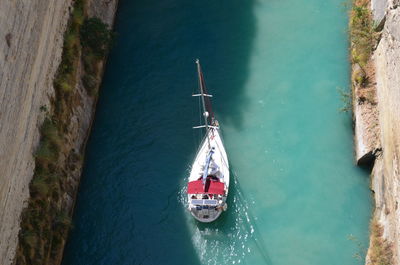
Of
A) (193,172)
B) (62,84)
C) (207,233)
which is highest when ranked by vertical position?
(62,84)

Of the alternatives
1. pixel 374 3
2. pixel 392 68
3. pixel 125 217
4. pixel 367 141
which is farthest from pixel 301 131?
pixel 125 217

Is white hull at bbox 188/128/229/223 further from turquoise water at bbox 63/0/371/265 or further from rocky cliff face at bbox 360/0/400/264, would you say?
rocky cliff face at bbox 360/0/400/264

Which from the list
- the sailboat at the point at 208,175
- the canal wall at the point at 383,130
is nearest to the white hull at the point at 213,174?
the sailboat at the point at 208,175

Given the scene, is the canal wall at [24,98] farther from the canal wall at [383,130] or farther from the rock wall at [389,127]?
the rock wall at [389,127]

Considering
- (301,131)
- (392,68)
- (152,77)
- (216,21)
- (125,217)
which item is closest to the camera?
(392,68)

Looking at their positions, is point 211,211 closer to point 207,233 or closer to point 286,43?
point 207,233

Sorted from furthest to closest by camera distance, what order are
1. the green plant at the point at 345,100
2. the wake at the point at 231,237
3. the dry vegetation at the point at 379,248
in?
the green plant at the point at 345,100, the wake at the point at 231,237, the dry vegetation at the point at 379,248

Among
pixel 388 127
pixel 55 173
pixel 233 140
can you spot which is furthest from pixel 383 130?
pixel 55 173
